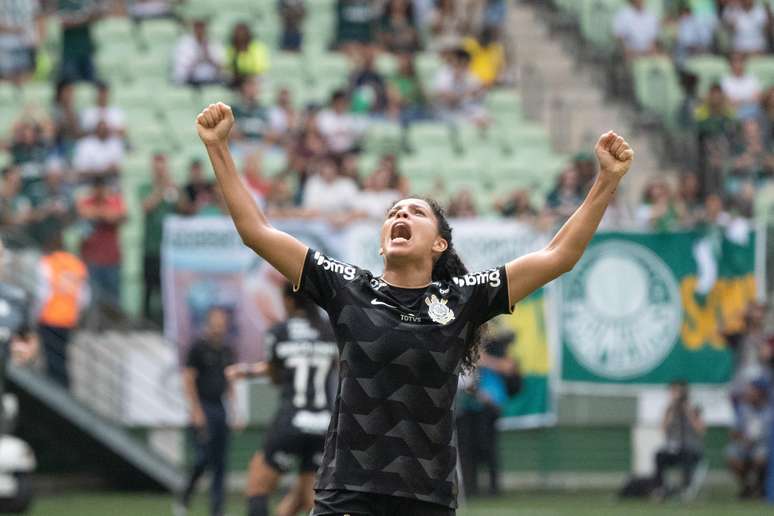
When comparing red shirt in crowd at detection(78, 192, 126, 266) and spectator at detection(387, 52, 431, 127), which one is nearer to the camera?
red shirt in crowd at detection(78, 192, 126, 266)

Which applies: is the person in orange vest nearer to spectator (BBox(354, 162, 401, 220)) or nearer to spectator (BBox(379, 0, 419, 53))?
spectator (BBox(354, 162, 401, 220))

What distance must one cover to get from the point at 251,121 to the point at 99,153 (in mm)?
1792

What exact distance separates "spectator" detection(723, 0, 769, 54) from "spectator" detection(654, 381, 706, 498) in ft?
20.5

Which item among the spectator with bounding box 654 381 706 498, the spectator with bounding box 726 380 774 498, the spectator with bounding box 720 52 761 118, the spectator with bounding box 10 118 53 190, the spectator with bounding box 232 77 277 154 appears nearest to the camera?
the spectator with bounding box 654 381 706 498

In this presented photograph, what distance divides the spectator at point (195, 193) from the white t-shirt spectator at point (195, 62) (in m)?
3.01

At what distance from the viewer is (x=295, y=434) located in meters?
11.2

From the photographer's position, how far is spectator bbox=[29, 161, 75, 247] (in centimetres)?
1734

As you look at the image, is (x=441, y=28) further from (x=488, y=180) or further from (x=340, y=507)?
(x=340, y=507)

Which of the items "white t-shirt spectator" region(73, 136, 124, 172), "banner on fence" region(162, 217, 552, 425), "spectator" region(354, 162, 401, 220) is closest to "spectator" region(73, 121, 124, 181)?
"white t-shirt spectator" region(73, 136, 124, 172)

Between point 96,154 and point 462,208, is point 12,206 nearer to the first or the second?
point 96,154

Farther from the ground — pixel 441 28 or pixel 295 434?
pixel 441 28

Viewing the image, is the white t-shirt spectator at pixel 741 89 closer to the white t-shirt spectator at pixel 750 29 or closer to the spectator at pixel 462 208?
the white t-shirt spectator at pixel 750 29

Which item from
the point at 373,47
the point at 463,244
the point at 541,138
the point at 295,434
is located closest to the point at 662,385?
the point at 463,244

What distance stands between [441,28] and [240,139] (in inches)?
151
